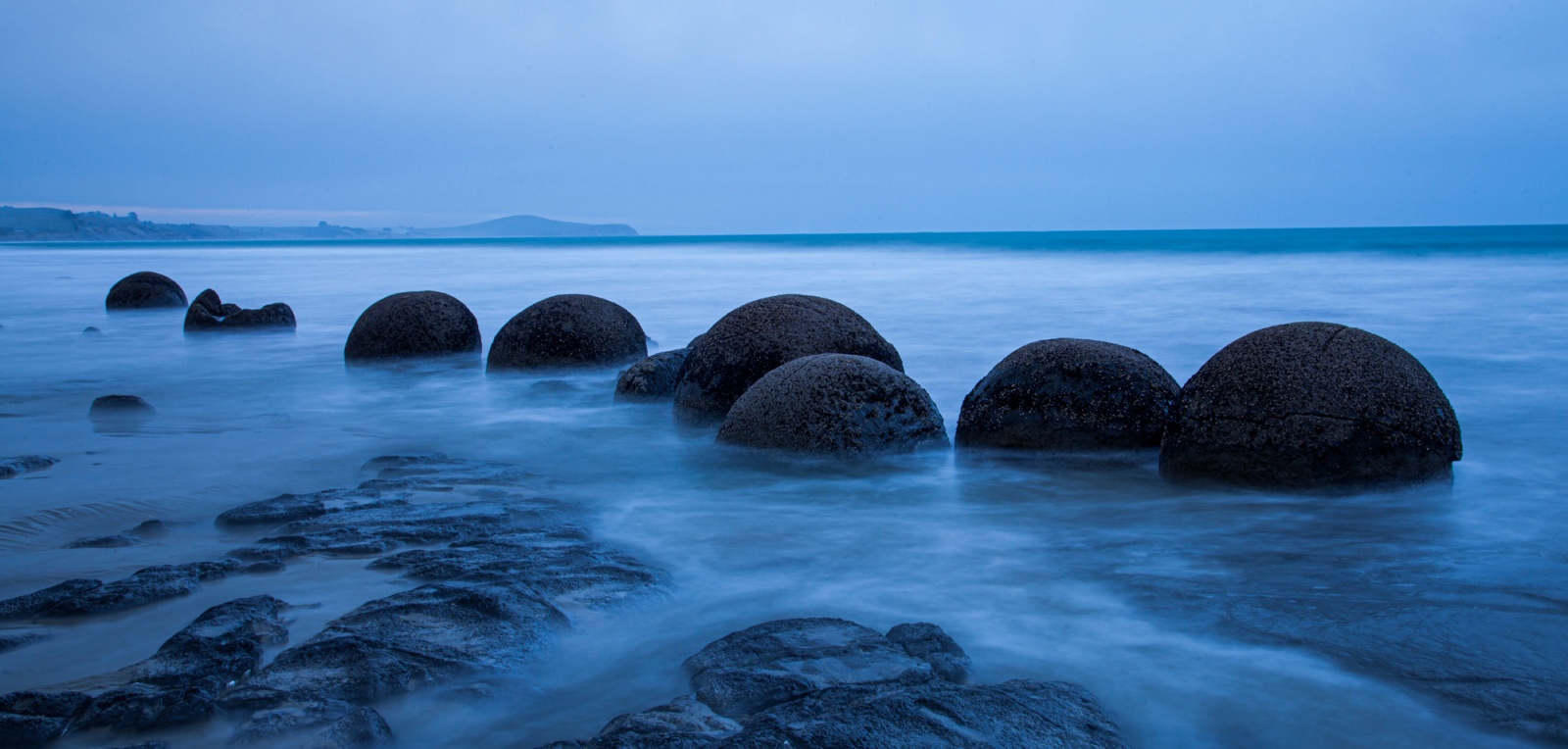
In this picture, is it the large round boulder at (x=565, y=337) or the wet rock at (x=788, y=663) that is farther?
the large round boulder at (x=565, y=337)

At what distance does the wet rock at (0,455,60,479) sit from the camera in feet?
24.0

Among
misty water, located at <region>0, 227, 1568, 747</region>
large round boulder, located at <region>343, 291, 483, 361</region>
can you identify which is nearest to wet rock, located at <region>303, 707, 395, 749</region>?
misty water, located at <region>0, 227, 1568, 747</region>

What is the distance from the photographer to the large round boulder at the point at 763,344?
337 inches

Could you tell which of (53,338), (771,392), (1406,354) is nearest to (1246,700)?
(1406,354)

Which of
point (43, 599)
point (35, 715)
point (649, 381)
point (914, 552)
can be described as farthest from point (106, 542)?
point (649, 381)

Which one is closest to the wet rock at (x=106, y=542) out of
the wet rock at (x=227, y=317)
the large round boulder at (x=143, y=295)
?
the wet rock at (x=227, y=317)

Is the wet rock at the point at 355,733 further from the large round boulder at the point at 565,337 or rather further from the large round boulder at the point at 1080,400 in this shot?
the large round boulder at the point at 565,337

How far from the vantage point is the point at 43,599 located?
4559 mm

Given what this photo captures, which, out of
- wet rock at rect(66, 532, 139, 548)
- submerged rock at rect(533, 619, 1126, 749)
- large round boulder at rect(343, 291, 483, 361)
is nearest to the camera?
submerged rock at rect(533, 619, 1126, 749)

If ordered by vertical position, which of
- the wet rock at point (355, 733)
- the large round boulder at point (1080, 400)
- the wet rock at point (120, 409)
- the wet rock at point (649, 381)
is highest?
the large round boulder at point (1080, 400)

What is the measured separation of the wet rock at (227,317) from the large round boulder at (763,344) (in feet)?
42.8

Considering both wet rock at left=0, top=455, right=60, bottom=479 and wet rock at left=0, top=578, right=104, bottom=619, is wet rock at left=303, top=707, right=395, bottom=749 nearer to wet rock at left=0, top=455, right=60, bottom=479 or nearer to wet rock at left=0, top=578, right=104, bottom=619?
wet rock at left=0, top=578, right=104, bottom=619

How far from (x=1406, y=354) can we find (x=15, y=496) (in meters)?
8.37

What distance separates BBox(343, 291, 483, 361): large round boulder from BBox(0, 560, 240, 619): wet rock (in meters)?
8.45
